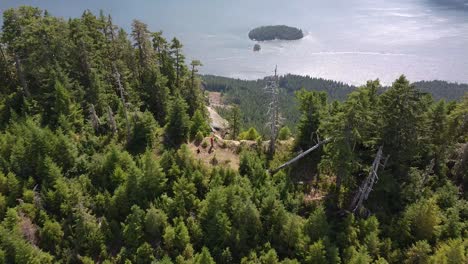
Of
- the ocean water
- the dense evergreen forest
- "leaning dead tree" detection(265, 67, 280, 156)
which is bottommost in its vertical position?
the dense evergreen forest

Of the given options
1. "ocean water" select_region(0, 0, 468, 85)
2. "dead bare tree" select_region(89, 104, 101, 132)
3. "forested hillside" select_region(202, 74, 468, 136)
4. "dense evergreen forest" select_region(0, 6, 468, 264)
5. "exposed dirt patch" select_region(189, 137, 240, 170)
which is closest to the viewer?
"dense evergreen forest" select_region(0, 6, 468, 264)

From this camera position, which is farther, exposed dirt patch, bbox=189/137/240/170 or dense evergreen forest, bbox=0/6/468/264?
exposed dirt patch, bbox=189/137/240/170

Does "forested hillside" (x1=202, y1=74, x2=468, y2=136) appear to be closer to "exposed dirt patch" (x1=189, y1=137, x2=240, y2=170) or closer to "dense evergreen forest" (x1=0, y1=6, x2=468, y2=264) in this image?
"exposed dirt patch" (x1=189, y1=137, x2=240, y2=170)

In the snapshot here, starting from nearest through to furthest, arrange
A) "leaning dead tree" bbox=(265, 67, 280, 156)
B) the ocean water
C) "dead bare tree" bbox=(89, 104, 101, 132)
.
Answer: "leaning dead tree" bbox=(265, 67, 280, 156), "dead bare tree" bbox=(89, 104, 101, 132), the ocean water

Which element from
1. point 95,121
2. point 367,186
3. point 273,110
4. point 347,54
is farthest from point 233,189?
point 347,54

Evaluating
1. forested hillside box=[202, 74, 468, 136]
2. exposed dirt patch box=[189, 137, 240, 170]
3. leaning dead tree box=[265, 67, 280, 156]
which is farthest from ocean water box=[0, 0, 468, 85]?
exposed dirt patch box=[189, 137, 240, 170]

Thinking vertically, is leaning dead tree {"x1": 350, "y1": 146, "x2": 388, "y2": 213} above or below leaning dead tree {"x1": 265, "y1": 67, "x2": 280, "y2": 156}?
below

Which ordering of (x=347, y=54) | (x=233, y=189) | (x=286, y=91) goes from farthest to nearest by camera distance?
(x=286, y=91) < (x=347, y=54) < (x=233, y=189)

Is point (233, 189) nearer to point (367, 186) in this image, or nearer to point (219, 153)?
point (219, 153)
